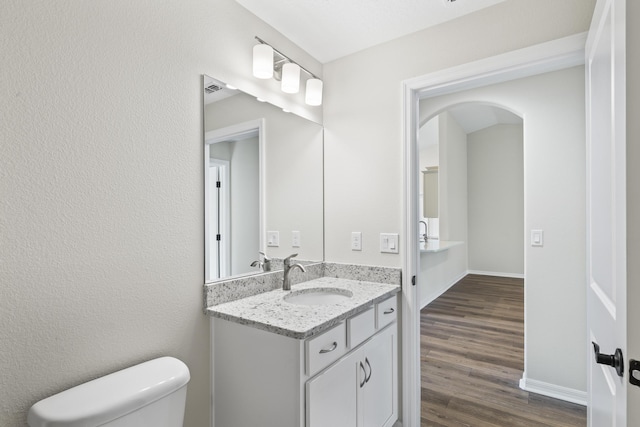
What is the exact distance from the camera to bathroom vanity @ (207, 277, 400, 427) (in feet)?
4.07

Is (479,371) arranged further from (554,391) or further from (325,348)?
(325,348)

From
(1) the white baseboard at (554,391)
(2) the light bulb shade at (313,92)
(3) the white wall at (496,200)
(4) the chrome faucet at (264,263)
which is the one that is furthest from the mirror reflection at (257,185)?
(3) the white wall at (496,200)

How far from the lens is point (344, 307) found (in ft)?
4.91

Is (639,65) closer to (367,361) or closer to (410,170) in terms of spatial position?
(410,170)

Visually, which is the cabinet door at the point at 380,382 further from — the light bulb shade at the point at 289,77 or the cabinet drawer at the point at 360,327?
the light bulb shade at the point at 289,77

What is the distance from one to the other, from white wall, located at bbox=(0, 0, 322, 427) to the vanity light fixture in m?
0.20

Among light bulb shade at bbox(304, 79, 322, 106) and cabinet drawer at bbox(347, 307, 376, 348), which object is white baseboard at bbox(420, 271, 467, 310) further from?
light bulb shade at bbox(304, 79, 322, 106)

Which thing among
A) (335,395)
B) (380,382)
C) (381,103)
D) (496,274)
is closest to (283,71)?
(381,103)

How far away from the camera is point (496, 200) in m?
6.83

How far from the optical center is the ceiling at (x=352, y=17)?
1.68 m

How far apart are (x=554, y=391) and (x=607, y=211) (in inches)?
78.6

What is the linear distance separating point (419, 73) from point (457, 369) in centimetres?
232

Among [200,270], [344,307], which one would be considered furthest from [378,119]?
[200,270]

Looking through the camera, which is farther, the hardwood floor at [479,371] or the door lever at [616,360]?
the hardwood floor at [479,371]
